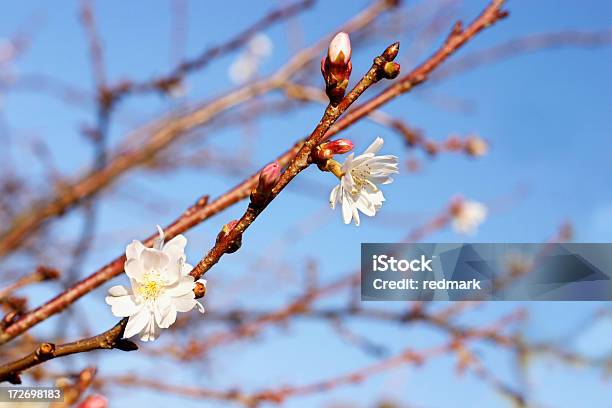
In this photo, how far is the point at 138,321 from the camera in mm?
837

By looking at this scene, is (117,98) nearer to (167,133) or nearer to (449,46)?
(167,133)

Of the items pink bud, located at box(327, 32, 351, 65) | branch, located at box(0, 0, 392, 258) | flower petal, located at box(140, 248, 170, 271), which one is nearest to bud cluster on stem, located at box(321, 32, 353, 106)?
pink bud, located at box(327, 32, 351, 65)

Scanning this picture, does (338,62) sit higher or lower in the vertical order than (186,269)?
higher

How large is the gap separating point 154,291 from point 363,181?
36 cm

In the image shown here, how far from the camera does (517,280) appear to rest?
2949 millimetres

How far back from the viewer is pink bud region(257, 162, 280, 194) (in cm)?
73

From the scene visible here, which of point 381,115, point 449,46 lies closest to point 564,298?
point 381,115

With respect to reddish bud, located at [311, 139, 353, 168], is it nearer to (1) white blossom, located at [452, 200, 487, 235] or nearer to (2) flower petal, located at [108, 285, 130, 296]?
(2) flower petal, located at [108, 285, 130, 296]

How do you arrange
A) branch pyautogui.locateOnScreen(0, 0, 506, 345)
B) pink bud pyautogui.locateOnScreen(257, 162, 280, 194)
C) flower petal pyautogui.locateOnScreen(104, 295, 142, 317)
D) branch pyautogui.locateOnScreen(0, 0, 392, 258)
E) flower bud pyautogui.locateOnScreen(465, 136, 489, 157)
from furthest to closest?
flower bud pyautogui.locateOnScreen(465, 136, 489, 157)
branch pyautogui.locateOnScreen(0, 0, 392, 258)
branch pyautogui.locateOnScreen(0, 0, 506, 345)
flower petal pyautogui.locateOnScreen(104, 295, 142, 317)
pink bud pyautogui.locateOnScreen(257, 162, 280, 194)

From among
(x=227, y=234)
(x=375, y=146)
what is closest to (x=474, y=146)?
(x=375, y=146)

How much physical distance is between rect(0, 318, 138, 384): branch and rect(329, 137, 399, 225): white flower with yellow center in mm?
353

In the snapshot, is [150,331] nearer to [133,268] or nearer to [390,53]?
[133,268]

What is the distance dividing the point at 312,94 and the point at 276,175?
1.57m

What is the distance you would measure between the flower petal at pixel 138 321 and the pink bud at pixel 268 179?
0.26m
